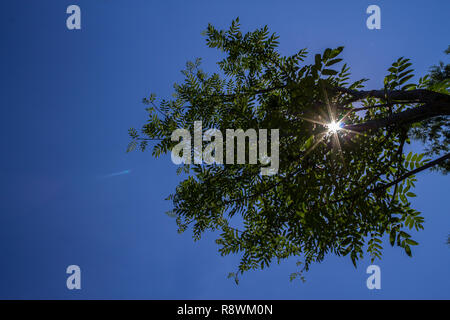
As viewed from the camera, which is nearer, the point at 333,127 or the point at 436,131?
the point at 333,127

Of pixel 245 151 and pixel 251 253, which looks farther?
pixel 251 253

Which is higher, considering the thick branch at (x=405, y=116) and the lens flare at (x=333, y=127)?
the thick branch at (x=405, y=116)

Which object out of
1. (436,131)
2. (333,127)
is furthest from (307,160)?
(436,131)

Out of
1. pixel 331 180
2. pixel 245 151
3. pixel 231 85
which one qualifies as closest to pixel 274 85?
pixel 231 85

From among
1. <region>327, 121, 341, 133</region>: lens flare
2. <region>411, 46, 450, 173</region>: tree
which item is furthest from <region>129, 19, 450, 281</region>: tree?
<region>411, 46, 450, 173</region>: tree

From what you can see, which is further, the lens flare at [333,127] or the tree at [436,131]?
the tree at [436,131]

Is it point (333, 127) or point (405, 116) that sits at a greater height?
point (405, 116)

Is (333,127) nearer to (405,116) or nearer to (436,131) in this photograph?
(405,116)

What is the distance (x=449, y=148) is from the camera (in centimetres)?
443

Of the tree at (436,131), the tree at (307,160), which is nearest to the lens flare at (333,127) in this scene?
the tree at (307,160)

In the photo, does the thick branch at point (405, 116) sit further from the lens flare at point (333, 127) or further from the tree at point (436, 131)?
the tree at point (436, 131)

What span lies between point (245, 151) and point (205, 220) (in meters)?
1.16

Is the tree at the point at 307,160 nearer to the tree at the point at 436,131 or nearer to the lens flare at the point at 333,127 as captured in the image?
the lens flare at the point at 333,127
